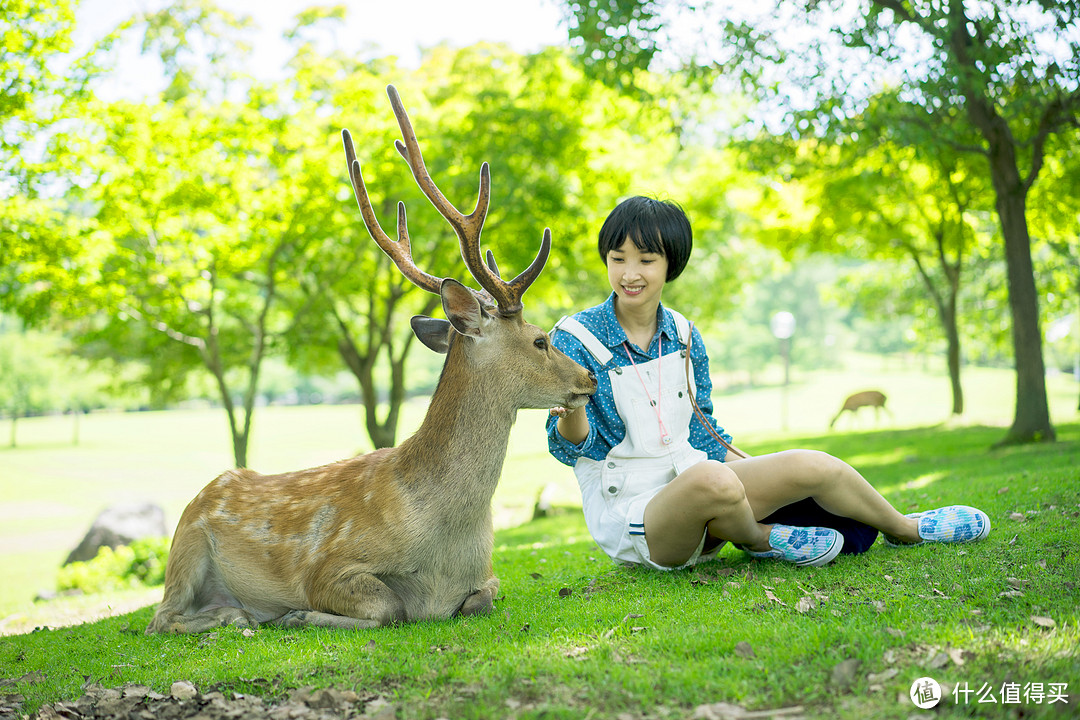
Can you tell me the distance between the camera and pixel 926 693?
2480mm

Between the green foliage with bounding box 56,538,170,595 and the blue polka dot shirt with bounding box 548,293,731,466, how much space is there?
7750mm

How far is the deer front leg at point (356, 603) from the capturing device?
3.76 metres

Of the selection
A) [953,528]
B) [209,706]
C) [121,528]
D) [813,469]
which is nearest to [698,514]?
[813,469]

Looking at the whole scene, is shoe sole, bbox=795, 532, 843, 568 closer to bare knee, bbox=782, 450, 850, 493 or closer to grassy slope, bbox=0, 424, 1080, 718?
grassy slope, bbox=0, 424, 1080, 718

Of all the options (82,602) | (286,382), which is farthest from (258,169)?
(286,382)

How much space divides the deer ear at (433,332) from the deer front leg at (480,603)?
46.3 inches

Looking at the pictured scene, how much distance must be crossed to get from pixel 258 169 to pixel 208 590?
31.8ft

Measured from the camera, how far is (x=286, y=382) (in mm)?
61469

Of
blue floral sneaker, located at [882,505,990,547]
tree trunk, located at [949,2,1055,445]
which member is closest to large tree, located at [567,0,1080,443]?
tree trunk, located at [949,2,1055,445]

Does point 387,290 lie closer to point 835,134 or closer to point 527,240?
point 527,240

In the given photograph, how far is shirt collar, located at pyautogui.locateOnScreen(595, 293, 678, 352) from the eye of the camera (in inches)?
168

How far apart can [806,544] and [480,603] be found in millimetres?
1631

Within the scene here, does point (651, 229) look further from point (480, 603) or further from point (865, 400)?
point (865, 400)

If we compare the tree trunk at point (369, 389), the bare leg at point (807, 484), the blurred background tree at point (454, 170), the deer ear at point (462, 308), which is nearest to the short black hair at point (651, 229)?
the deer ear at point (462, 308)
